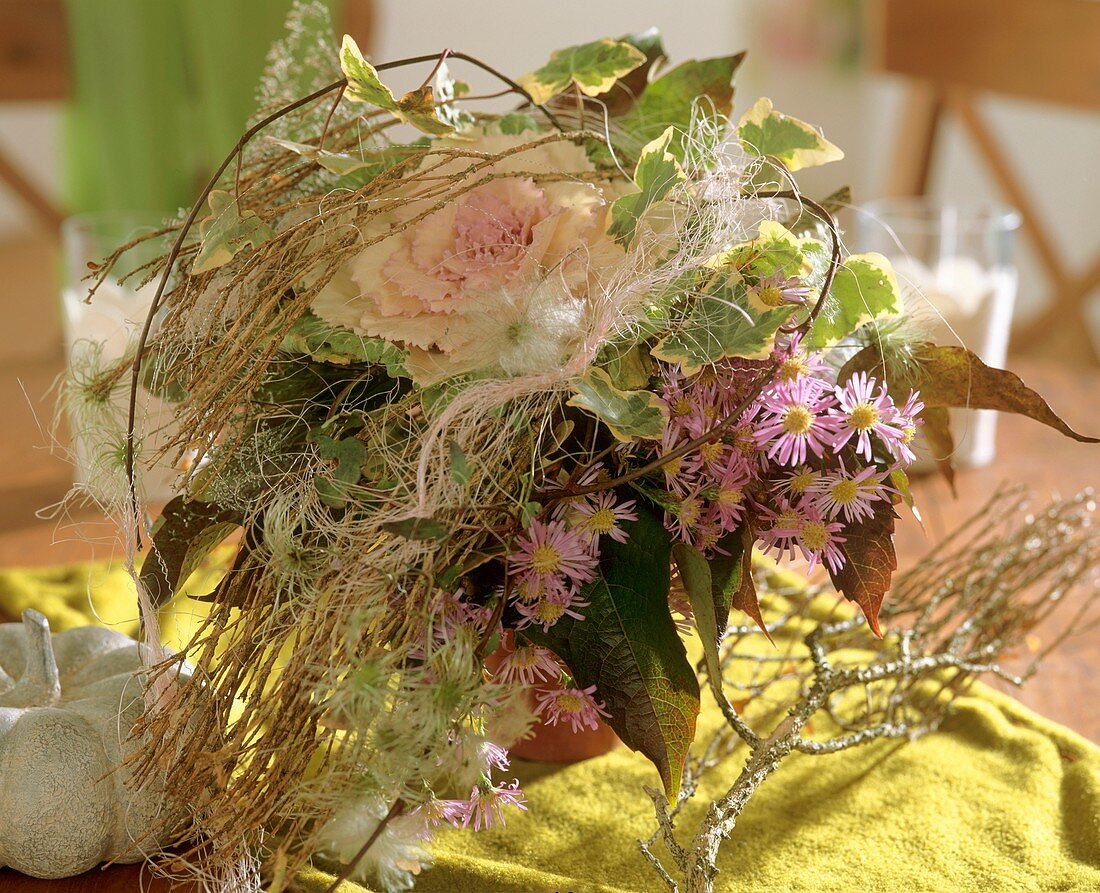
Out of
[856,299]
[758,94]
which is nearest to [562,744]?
[856,299]

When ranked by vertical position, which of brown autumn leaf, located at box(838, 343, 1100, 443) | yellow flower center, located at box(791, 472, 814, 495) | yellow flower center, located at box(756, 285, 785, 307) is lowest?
yellow flower center, located at box(791, 472, 814, 495)

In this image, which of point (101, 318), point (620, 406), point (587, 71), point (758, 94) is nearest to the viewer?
point (620, 406)

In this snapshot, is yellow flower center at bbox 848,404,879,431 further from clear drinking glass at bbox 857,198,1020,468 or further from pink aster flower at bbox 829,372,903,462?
clear drinking glass at bbox 857,198,1020,468

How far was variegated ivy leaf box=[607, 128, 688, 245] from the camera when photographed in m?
0.38

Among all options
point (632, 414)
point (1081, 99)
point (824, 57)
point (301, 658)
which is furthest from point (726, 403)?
point (824, 57)

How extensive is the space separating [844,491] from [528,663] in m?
0.12

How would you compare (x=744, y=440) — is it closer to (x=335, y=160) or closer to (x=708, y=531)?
(x=708, y=531)

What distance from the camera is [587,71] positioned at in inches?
18.0

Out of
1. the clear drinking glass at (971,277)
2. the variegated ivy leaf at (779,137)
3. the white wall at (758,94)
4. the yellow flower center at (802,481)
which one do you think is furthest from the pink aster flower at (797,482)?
the white wall at (758,94)

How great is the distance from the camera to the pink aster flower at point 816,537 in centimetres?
39

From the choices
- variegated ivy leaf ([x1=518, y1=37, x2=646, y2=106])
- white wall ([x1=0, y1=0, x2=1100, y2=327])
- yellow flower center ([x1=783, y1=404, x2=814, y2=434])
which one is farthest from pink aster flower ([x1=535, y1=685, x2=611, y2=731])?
white wall ([x1=0, y1=0, x2=1100, y2=327])

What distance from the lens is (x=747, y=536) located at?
399 millimetres

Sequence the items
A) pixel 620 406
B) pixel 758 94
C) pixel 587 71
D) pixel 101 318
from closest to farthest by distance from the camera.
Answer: pixel 620 406, pixel 587 71, pixel 101 318, pixel 758 94

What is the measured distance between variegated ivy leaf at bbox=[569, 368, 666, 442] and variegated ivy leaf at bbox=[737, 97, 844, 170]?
0.34 ft
